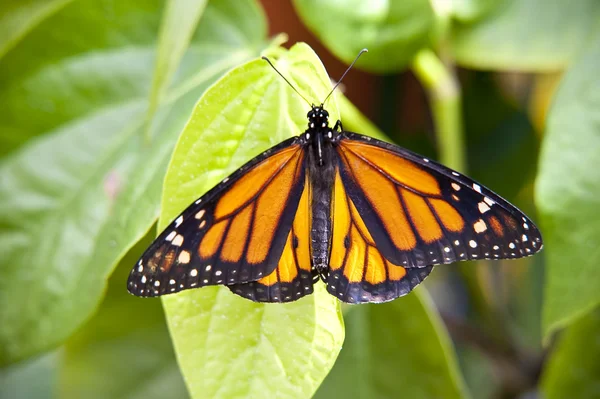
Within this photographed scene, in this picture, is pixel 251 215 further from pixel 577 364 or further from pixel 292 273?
pixel 577 364

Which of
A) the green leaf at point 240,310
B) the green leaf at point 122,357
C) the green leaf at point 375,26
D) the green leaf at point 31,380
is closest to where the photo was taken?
the green leaf at point 240,310

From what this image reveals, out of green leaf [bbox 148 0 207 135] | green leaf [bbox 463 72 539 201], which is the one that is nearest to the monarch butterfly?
green leaf [bbox 148 0 207 135]

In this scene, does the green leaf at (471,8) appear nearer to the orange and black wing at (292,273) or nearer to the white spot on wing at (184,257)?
the orange and black wing at (292,273)

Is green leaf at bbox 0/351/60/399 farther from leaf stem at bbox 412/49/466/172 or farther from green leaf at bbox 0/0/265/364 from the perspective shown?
leaf stem at bbox 412/49/466/172

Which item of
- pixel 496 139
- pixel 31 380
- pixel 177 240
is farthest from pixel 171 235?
pixel 31 380

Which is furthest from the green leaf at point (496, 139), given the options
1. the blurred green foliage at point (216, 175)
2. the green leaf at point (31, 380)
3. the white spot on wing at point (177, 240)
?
the green leaf at point (31, 380)

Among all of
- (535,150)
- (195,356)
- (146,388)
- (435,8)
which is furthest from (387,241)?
(535,150)
